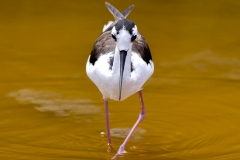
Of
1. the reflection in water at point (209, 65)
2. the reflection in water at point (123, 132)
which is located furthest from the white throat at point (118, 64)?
the reflection in water at point (209, 65)

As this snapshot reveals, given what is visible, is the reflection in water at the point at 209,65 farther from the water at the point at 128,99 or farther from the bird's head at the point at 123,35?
the bird's head at the point at 123,35

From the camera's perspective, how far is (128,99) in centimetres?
696

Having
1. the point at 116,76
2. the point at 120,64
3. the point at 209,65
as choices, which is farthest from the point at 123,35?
the point at 209,65

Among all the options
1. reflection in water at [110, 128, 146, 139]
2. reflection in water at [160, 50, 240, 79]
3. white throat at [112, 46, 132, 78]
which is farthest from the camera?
reflection in water at [160, 50, 240, 79]

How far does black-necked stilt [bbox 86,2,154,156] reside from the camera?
5.06 metres

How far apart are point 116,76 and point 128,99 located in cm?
173

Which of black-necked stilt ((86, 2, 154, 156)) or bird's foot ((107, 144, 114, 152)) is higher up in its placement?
black-necked stilt ((86, 2, 154, 156))

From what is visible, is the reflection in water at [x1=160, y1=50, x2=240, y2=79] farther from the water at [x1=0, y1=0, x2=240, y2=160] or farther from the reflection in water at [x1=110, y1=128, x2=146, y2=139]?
the reflection in water at [x1=110, y1=128, x2=146, y2=139]

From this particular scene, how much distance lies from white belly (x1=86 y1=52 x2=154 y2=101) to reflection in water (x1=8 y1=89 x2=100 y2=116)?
100cm

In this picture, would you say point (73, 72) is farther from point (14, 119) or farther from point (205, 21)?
point (205, 21)

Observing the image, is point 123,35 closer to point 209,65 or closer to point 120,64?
point 120,64

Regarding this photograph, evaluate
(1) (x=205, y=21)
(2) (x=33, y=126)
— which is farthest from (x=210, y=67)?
(2) (x=33, y=126)

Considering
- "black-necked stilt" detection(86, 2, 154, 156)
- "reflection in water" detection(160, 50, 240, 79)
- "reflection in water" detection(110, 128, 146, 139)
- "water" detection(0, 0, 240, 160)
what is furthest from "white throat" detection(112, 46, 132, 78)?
"reflection in water" detection(160, 50, 240, 79)

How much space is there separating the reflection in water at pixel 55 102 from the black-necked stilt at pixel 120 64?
0.74m
